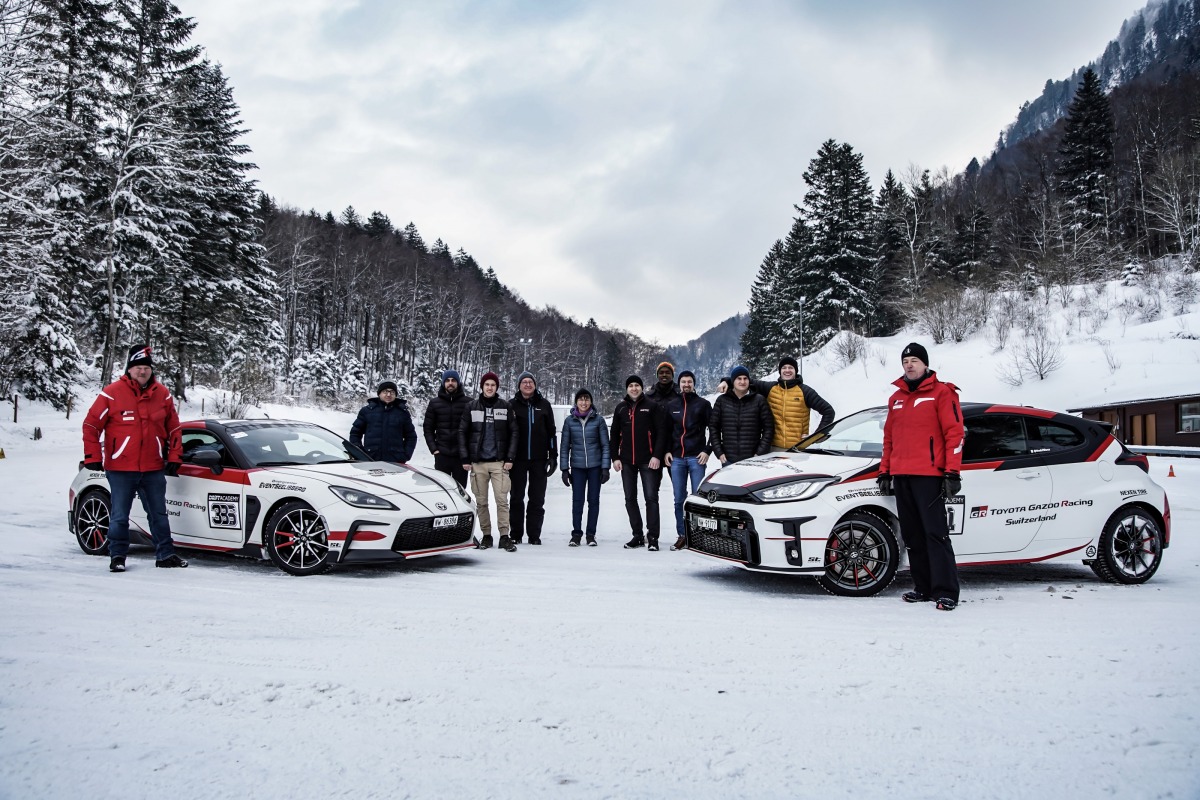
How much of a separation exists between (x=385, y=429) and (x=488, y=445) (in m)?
1.46

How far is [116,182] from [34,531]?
21787mm

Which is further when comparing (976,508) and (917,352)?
(976,508)

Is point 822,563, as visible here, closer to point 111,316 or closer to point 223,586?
point 223,586

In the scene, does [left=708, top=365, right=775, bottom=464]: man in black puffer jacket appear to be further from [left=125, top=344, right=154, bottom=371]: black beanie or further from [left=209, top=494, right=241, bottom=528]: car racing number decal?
[left=125, top=344, right=154, bottom=371]: black beanie

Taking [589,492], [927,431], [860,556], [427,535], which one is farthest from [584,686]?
[589,492]

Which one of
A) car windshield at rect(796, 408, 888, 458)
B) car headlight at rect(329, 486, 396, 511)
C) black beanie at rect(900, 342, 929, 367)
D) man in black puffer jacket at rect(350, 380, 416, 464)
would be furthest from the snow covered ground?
man in black puffer jacket at rect(350, 380, 416, 464)

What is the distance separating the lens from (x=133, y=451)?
20.8 ft

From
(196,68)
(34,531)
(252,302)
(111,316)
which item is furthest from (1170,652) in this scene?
(196,68)

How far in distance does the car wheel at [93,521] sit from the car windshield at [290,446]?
1471 millimetres

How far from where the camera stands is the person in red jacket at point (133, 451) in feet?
20.8

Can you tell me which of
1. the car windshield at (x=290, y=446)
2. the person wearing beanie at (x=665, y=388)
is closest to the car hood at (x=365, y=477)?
the car windshield at (x=290, y=446)

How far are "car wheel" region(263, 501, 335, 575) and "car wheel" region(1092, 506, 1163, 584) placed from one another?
6415mm

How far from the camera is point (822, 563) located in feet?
17.7

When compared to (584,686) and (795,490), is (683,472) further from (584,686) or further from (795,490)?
(584,686)
